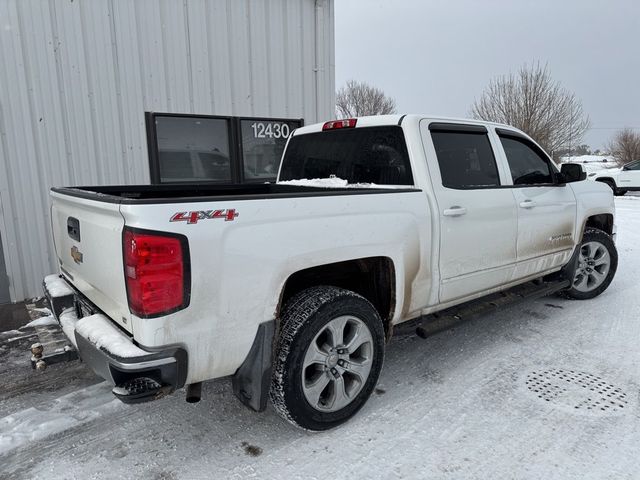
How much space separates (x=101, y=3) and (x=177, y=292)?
501 cm

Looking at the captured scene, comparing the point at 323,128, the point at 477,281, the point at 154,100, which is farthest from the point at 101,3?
the point at 477,281

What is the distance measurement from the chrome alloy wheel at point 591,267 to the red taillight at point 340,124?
9.87ft

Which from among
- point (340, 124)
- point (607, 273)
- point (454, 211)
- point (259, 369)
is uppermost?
point (340, 124)

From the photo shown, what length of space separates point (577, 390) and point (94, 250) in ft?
10.7

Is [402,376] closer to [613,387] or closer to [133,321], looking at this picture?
[613,387]

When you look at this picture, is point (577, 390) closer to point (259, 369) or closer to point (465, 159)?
point (465, 159)

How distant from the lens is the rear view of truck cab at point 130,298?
208cm

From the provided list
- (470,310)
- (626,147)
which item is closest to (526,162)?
(470,310)

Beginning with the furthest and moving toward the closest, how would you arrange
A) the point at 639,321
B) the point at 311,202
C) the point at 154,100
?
the point at 154,100
the point at 639,321
the point at 311,202

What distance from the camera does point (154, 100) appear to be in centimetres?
606

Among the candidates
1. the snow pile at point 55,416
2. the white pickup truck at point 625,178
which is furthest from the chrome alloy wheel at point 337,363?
the white pickup truck at point 625,178

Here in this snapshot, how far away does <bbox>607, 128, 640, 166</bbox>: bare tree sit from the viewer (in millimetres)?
33131

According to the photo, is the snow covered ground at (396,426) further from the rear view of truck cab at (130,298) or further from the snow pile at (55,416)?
the rear view of truck cab at (130,298)

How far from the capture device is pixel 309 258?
8.40 ft
